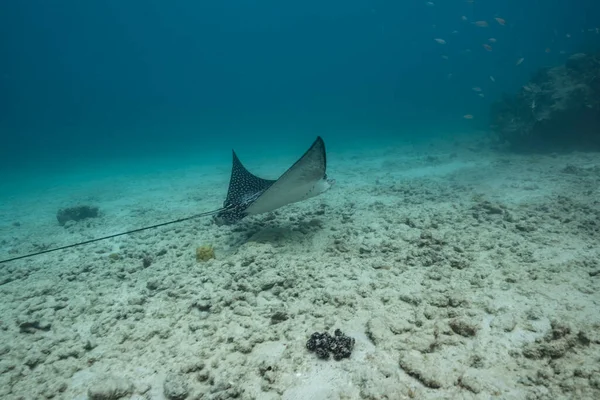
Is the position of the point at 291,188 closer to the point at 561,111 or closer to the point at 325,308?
the point at 325,308

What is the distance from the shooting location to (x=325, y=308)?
2885 millimetres

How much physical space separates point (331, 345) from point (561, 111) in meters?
14.7

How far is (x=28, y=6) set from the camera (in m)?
52.0

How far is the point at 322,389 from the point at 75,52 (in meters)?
97.9

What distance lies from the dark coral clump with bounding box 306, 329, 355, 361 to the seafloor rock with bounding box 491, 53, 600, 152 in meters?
14.4

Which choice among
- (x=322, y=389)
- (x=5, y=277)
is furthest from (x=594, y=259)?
(x=5, y=277)

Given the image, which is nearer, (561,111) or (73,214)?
(73,214)

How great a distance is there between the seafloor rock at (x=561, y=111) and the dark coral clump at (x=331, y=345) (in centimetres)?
1441

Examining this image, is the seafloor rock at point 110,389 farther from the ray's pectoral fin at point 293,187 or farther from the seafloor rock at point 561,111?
the seafloor rock at point 561,111

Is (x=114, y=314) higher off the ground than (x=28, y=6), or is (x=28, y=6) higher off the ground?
(x=28, y=6)

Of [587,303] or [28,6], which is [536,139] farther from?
[28,6]

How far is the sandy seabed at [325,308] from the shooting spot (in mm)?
2047

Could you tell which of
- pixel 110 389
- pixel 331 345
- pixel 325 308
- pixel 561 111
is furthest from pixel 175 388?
pixel 561 111

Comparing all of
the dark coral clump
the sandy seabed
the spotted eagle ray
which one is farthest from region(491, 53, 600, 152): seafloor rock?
the dark coral clump
